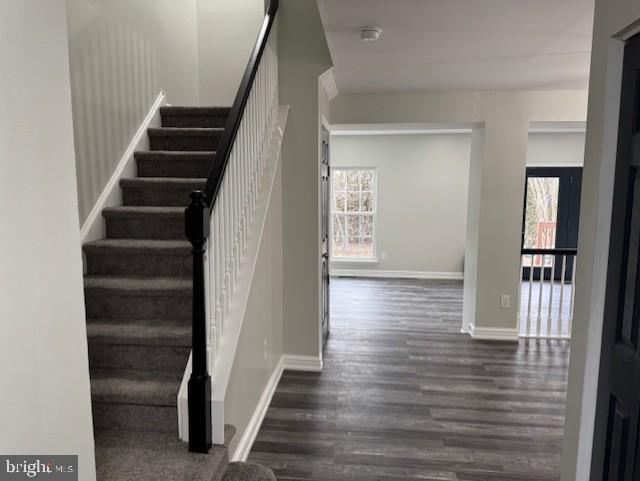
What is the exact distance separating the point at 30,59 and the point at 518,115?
435 cm

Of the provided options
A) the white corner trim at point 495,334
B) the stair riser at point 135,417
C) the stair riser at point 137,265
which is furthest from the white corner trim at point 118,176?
the white corner trim at point 495,334

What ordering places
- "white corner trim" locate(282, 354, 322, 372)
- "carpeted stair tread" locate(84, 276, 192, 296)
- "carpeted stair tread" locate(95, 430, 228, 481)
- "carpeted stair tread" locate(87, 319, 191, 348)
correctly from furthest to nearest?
"white corner trim" locate(282, 354, 322, 372)
"carpeted stair tread" locate(84, 276, 192, 296)
"carpeted stair tread" locate(87, 319, 191, 348)
"carpeted stair tread" locate(95, 430, 228, 481)

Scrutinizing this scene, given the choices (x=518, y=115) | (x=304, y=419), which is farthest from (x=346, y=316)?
(x=518, y=115)

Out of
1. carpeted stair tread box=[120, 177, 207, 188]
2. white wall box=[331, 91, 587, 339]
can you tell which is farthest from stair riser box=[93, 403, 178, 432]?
white wall box=[331, 91, 587, 339]

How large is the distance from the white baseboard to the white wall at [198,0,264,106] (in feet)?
14.3

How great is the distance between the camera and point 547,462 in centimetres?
256

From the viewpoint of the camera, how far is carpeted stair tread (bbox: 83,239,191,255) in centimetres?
255

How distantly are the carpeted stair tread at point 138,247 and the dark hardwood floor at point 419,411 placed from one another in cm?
131

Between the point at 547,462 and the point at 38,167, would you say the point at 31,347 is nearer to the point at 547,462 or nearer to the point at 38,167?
the point at 38,167

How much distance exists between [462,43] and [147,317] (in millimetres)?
2570

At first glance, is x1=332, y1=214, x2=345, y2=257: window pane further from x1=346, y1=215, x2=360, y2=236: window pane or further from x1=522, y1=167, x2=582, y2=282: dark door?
x1=522, y1=167, x2=582, y2=282: dark door

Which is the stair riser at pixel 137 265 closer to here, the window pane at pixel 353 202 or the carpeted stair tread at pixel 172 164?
the carpeted stair tread at pixel 172 164

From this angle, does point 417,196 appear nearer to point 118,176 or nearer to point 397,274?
point 397,274

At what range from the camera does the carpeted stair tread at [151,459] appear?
171cm
